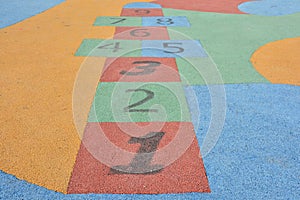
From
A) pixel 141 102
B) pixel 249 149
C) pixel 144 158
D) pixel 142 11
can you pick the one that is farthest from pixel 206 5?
pixel 144 158

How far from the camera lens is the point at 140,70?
5867mm

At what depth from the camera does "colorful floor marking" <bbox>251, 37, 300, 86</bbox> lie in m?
5.70

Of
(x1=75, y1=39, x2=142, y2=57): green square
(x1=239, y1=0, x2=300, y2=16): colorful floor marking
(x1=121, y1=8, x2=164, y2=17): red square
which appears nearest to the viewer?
(x1=75, y1=39, x2=142, y2=57): green square

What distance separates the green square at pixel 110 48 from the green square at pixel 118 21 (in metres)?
1.64

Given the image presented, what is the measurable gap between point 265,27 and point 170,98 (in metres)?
5.64

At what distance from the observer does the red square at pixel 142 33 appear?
25.5 feet

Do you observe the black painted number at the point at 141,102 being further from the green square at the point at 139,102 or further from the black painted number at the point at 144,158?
the black painted number at the point at 144,158

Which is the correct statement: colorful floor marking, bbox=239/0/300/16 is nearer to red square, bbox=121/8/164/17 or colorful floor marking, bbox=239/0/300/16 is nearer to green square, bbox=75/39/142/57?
red square, bbox=121/8/164/17

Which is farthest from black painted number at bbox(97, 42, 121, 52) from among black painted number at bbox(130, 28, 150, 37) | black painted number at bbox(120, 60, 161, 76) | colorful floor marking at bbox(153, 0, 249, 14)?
colorful floor marking at bbox(153, 0, 249, 14)

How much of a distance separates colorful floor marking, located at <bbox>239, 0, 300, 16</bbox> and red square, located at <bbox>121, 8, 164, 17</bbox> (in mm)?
3345

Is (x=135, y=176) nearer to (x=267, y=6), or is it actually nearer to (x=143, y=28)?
(x=143, y=28)

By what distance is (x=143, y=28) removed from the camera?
8562mm

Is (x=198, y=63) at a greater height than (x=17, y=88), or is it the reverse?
(x=17, y=88)

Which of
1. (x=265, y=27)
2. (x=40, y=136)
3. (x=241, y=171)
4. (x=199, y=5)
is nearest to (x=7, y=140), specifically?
(x=40, y=136)
